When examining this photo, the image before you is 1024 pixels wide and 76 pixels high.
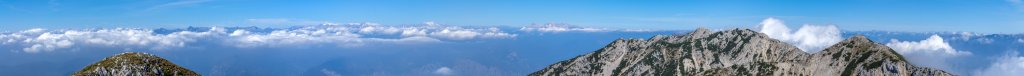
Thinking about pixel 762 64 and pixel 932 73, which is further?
pixel 762 64

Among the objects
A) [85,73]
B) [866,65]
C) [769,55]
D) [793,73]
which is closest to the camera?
[85,73]

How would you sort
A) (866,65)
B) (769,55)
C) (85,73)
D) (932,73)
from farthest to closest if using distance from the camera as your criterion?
1. (769,55)
2. (866,65)
3. (932,73)
4. (85,73)

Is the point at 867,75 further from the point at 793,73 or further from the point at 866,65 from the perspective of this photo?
the point at 793,73

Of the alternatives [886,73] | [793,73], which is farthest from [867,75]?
[793,73]

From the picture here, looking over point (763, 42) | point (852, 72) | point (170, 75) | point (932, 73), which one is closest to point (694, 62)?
point (763, 42)

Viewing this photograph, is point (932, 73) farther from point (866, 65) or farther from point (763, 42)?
point (763, 42)

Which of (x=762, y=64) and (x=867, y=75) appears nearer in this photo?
(x=867, y=75)
